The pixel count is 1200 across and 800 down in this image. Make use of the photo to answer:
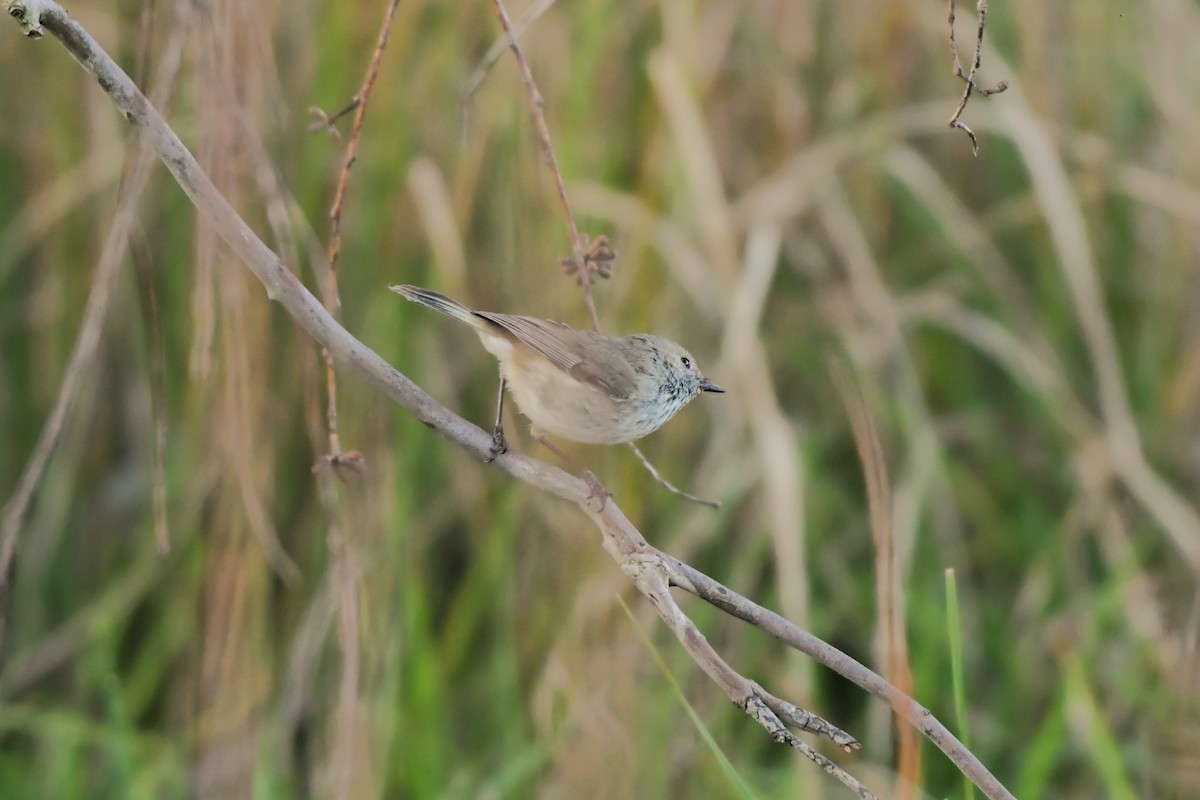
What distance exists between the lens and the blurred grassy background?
7.66 feet

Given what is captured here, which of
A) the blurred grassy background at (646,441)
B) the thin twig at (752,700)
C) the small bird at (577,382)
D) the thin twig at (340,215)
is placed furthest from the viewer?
the blurred grassy background at (646,441)

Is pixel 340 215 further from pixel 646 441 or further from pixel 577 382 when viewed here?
pixel 646 441

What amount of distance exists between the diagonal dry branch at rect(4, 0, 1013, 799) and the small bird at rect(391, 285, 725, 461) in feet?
1.33

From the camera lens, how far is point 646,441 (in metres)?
2.65

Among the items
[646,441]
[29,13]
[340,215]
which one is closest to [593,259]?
[340,215]

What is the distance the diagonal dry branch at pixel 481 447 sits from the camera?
31.3 inches

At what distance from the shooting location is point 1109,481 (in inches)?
109

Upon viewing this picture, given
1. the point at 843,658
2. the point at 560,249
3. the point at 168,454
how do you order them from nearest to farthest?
the point at 843,658, the point at 560,249, the point at 168,454

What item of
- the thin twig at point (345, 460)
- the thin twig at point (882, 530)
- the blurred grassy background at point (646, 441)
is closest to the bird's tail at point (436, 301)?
the thin twig at point (345, 460)

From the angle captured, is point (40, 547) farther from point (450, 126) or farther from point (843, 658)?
point (843, 658)

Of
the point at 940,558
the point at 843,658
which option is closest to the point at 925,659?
the point at 940,558

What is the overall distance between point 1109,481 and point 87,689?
2.19 metres

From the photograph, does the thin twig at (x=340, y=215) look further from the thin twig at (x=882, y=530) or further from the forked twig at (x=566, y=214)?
the thin twig at (x=882, y=530)

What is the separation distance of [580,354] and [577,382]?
0.04m
